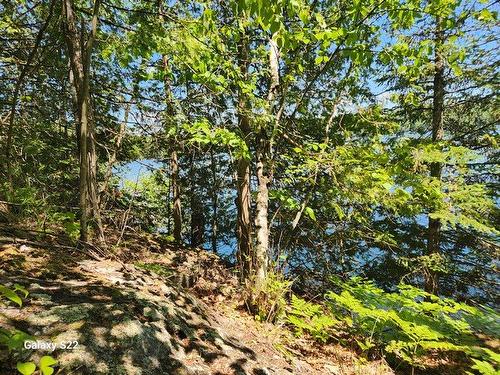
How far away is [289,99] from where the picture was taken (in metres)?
7.01

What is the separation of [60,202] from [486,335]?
8000 mm

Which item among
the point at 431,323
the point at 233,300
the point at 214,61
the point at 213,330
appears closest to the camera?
the point at 213,330

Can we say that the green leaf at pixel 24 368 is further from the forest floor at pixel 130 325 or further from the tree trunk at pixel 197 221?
the tree trunk at pixel 197 221

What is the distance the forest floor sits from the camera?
7.58ft

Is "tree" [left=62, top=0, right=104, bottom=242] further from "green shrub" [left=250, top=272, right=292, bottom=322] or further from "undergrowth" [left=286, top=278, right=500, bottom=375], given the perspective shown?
"undergrowth" [left=286, top=278, right=500, bottom=375]

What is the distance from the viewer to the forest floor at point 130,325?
7.58ft

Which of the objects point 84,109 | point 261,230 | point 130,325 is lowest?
point 130,325

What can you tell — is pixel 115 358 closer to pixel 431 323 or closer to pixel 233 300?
pixel 233 300

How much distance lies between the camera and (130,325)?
2.68 meters

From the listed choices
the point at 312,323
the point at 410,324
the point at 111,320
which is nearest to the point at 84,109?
the point at 111,320

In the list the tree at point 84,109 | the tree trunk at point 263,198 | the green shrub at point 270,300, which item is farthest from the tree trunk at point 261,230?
the tree at point 84,109

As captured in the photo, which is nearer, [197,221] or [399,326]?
[399,326]

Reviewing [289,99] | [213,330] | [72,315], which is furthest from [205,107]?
[72,315]

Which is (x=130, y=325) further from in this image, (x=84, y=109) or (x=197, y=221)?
(x=197, y=221)
